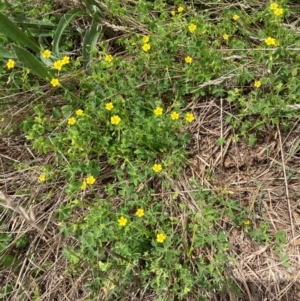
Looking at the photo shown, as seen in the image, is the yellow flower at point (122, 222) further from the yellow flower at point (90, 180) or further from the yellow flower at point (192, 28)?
the yellow flower at point (192, 28)

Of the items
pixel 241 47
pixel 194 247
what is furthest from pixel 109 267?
pixel 241 47

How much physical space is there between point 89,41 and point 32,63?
43cm

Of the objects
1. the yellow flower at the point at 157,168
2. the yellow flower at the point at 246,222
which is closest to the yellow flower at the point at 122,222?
the yellow flower at the point at 157,168

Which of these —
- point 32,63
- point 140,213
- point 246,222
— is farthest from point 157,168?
point 32,63

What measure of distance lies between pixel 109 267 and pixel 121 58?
3.85 ft

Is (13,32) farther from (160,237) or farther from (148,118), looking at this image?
(160,237)

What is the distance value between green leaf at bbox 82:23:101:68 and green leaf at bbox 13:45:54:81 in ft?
0.88

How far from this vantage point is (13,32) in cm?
228

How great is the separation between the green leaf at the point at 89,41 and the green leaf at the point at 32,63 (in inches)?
10.6

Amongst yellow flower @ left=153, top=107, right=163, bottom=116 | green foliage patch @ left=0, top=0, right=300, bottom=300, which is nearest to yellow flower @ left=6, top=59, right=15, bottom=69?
green foliage patch @ left=0, top=0, right=300, bottom=300

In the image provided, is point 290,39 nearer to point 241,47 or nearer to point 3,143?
point 241,47

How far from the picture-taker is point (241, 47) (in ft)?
7.79

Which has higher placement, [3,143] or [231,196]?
[3,143]

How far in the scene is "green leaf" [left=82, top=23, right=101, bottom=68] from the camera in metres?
2.51
